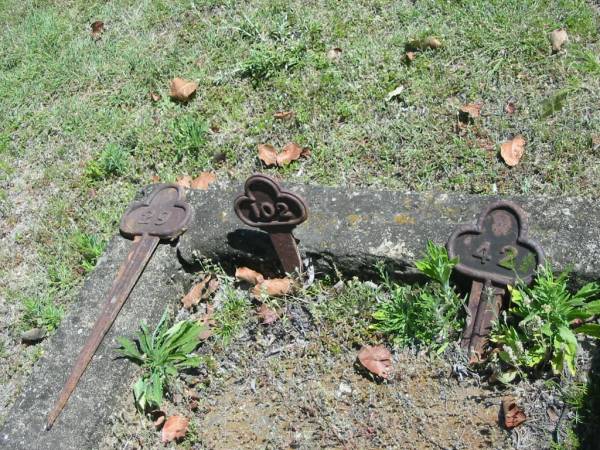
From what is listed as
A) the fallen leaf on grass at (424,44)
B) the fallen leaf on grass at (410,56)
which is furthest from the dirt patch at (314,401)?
the fallen leaf on grass at (424,44)

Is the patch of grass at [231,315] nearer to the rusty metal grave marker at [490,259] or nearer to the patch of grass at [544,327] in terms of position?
the rusty metal grave marker at [490,259]

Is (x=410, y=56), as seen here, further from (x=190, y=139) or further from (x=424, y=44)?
(x=190, y=139)

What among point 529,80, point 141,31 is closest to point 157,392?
point 529,80

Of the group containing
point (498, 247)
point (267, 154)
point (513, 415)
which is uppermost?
point (498, 247)

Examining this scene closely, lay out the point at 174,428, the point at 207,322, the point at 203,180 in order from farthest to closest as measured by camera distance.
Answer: the point at 203,180 < the point at 207,322 < the point at 174,428

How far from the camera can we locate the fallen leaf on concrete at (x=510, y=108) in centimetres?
416

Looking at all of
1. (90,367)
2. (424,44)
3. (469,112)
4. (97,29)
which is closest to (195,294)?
(90,367)

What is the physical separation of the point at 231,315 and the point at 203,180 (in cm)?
107

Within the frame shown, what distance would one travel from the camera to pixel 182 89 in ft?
16.1

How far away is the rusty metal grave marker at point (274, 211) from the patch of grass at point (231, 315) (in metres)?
0.31

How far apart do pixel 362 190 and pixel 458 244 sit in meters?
0.59

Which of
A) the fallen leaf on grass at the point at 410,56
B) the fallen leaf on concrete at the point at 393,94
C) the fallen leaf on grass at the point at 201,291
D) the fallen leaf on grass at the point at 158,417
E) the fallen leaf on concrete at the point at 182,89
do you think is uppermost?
the fallen leaf on concrete at the point at 182,89

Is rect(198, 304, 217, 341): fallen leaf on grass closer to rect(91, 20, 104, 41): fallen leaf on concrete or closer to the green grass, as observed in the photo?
the green grass

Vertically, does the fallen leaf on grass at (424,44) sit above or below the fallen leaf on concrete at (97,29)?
below
